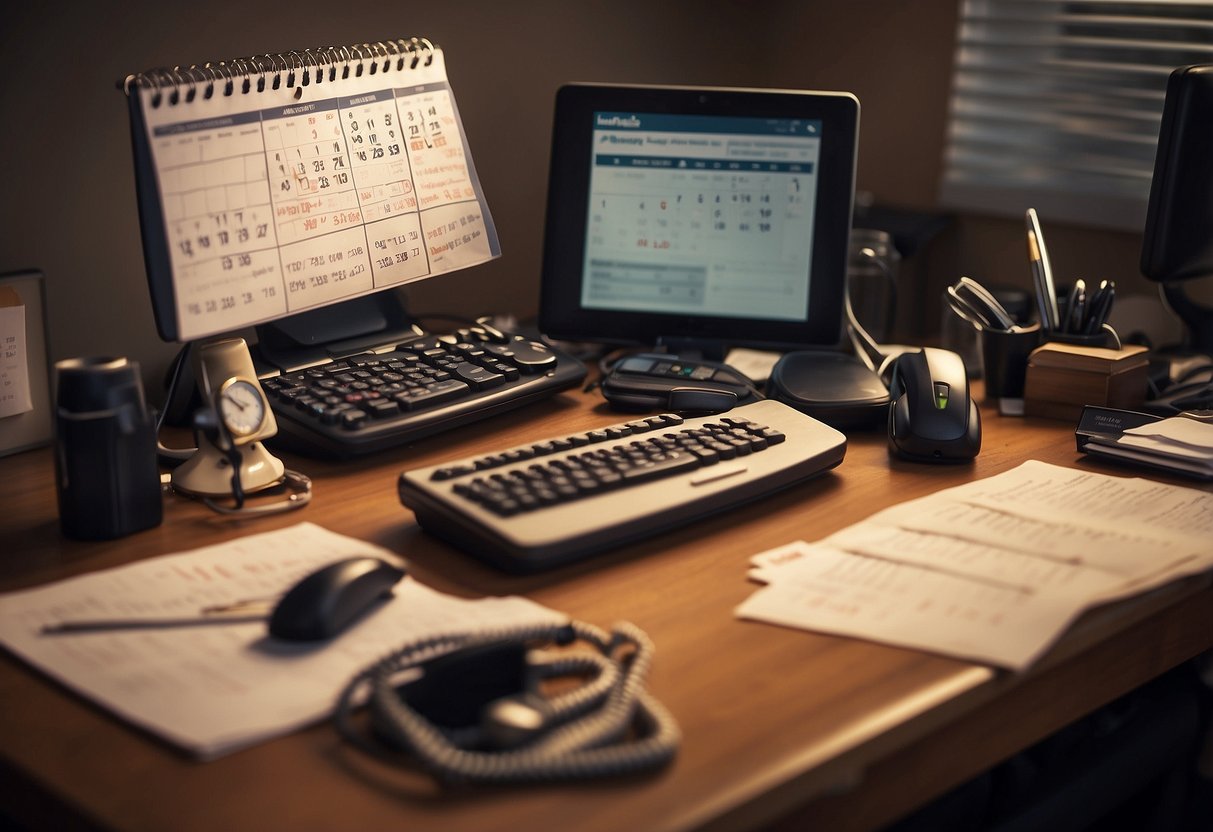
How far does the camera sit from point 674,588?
3.08ft

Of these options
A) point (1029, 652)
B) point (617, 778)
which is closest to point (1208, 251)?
point (1029, 652)

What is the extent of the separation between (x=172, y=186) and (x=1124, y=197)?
4.39ft

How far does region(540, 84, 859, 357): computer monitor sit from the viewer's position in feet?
4.71

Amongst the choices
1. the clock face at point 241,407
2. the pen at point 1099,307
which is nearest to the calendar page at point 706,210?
the pen at point 1099,307

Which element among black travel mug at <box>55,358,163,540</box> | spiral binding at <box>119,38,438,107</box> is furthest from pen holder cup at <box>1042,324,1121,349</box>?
black travel mug at <box>55,358,163,540</box>

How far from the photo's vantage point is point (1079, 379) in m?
1.38

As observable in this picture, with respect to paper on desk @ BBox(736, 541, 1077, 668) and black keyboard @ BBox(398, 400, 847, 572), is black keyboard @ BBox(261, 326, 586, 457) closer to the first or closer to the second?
black keyboard @ BBox(398, 400, 847, 572)

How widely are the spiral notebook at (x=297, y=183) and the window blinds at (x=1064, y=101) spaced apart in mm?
910

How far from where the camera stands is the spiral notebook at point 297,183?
3.68 ft

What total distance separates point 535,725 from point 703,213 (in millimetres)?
869

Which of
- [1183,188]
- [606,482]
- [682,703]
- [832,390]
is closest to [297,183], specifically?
[606,482]

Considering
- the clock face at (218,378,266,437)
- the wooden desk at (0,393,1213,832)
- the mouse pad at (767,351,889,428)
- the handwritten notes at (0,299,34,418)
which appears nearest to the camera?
the wooden desk at (0,393,1213,832)

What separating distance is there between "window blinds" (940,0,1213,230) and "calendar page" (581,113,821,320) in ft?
2.05

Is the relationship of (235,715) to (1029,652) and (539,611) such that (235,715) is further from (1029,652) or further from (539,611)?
(1029,652)
